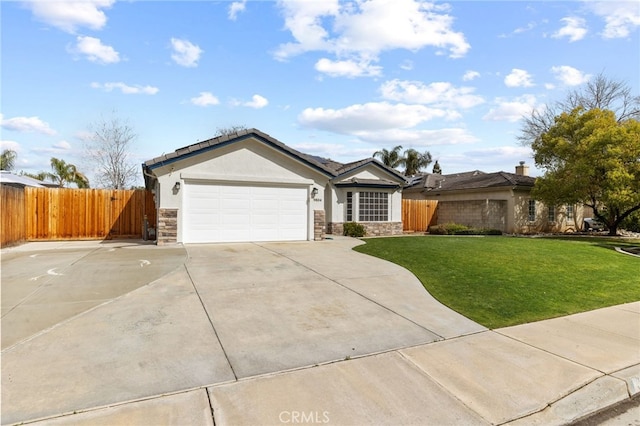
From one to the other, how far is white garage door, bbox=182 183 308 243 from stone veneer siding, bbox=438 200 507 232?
13.1 meters

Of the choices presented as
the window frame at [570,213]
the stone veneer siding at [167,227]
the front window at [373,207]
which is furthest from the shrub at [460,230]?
the stone veneer siding at [167,227]

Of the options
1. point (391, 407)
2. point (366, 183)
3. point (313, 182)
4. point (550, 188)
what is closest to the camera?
point (391, 407)

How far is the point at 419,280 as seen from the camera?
7.96 metres

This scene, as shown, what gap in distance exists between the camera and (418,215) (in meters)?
23.4

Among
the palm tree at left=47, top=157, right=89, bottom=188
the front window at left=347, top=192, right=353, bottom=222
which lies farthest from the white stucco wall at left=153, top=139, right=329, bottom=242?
the palm tree at left=47, top=157, right=89, bottom=188

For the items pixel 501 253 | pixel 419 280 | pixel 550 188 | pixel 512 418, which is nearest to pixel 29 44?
pixel 419 280

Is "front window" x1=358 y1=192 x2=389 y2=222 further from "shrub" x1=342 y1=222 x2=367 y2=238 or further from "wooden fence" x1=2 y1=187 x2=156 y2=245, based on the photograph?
"wooden fence" x1=2 y1=187 x2=156 y2=245

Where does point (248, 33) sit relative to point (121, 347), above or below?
above

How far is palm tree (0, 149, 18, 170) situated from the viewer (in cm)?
3442

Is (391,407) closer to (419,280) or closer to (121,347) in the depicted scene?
(121,347)

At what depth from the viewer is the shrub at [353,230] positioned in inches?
733

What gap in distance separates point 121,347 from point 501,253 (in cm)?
1035

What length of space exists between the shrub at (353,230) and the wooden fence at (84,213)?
9.69 metres

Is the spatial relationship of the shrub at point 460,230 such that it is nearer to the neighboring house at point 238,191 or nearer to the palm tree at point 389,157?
the neighboring house at point 238,191
